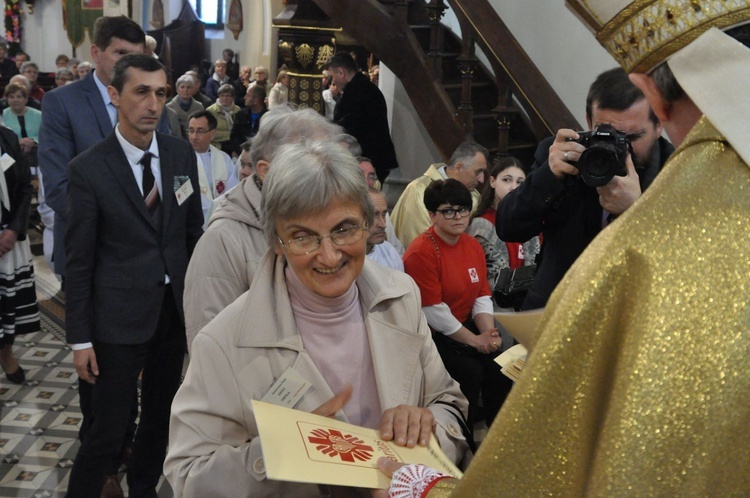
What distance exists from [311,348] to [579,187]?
0.93 metres

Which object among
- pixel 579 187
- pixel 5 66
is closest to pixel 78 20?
pixel 5 66

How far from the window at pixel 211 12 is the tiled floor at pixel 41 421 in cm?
1762

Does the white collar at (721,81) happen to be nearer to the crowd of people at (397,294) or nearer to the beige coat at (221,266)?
the crowd of people at (397,294)

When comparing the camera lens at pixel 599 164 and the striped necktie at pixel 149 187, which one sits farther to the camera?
the striped necktie at pixel 149 187

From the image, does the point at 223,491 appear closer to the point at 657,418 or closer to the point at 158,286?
the point at 657,418

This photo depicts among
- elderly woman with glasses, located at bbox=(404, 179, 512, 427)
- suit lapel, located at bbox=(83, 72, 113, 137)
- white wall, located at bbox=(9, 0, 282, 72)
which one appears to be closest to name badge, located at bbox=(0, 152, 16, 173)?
suit lapel, located at bbox=(83, 72, 113, 137)

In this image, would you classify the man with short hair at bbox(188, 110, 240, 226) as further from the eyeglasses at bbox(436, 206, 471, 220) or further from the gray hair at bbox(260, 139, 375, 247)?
the gray hair at bbox(260, 139, 375, 247)

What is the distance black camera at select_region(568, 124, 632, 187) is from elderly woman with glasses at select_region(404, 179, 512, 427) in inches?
82.9

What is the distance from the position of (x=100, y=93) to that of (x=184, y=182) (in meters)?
0.77

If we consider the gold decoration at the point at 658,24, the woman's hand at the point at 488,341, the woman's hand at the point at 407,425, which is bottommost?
the woman's hand at the point at 488,341

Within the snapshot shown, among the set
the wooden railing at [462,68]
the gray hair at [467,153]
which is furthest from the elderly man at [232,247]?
the wooden railing at [462,68]

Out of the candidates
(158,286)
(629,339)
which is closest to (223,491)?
(629,339)

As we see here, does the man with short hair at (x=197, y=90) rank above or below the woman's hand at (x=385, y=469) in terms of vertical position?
below

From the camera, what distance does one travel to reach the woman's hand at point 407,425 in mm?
1704
